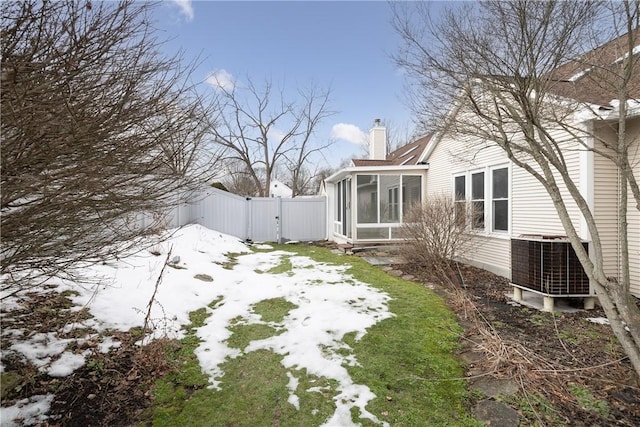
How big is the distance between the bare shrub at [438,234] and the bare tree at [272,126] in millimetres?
15188

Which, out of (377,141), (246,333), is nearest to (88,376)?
(246,333)

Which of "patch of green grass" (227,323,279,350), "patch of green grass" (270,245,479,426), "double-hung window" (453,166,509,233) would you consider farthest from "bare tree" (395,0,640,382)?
"patch of green grass" (227,323,279,350)

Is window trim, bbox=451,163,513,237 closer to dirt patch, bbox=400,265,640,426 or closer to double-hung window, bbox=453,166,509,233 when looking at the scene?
double-hung window, bbox=453,166,509,233

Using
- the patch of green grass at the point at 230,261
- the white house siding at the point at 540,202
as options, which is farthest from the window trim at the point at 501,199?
the patch of green grass at the point at 230,261

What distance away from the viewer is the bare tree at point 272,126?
2091 centimetres

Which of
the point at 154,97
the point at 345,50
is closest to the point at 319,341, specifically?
the point at 154,97

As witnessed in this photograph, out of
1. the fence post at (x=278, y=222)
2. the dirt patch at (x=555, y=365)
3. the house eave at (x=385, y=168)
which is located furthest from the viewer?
the fence post at (x=278, y=222)

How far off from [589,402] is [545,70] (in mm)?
3263

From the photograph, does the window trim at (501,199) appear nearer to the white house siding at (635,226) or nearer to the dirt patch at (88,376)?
the white house siding at (635,226)

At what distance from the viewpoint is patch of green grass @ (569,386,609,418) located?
2674 millimetres

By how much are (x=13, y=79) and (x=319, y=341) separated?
3.48 meters

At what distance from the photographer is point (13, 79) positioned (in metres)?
1.67

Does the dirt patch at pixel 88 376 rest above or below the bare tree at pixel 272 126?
below

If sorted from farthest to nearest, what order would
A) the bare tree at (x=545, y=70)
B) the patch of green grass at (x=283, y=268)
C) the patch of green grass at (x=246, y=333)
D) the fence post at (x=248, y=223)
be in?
the fence post at (x=248, y=223) < the patch of green grass at (x=283, y=268) < the patch of green grass at (x=246, y=333) < the bare tree at (x=545, y=70)
